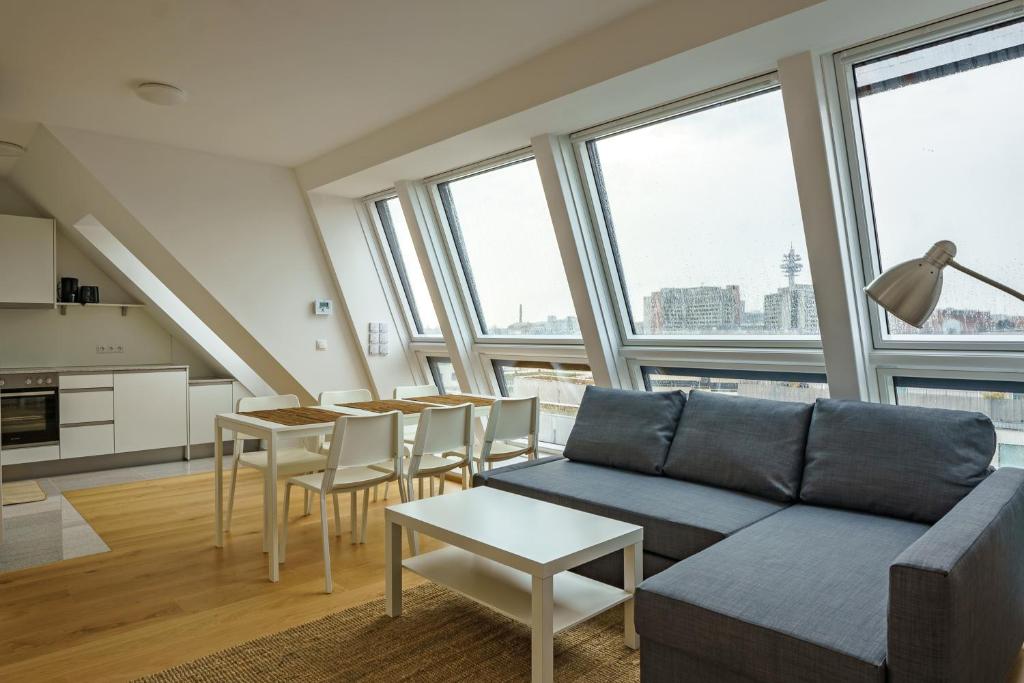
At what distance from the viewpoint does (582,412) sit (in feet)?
12.7

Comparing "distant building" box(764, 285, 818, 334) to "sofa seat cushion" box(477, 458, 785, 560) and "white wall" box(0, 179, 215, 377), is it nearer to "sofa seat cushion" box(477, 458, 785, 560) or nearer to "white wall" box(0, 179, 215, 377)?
"sofa seat cushion" box(477, 458, 785, 560)

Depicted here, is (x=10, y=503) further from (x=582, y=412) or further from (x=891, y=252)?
(x=891, y=252)

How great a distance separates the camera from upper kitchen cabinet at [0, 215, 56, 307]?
576cm

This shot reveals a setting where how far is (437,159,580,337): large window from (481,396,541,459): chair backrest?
2.50 ft

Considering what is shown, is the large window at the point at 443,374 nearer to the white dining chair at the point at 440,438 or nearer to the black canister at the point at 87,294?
the white dining chair at the point at 440,438

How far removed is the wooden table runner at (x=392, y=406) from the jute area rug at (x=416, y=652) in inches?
58.9

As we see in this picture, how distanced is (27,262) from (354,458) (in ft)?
14.6

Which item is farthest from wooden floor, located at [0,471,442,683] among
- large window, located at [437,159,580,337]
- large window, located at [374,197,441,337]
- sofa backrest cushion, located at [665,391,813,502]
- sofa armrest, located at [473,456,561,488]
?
large window, located at [374,197,441,337]

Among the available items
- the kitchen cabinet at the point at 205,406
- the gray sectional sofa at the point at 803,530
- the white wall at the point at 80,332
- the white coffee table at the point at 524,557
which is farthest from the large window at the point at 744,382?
the white wall at the point at 80,332

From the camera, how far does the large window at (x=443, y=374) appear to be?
236 inches

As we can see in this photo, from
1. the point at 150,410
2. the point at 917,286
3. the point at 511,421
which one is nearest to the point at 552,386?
the point at 511,421

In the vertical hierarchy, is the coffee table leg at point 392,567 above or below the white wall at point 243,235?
below

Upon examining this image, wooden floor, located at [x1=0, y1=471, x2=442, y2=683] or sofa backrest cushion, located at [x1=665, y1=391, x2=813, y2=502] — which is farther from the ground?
sofa backrest cushion, located at [x1=665, y1=391, x2=813, y2=502]

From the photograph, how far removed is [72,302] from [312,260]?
8.10 feet
